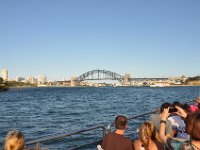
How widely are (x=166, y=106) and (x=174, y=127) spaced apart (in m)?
0.47

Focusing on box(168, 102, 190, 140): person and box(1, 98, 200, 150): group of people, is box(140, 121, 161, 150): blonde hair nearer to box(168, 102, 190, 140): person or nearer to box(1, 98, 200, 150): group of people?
box(1, 98, 200, 150): group of people

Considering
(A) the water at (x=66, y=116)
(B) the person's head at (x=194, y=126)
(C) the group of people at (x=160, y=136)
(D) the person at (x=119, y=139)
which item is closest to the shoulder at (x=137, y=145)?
(C) the group of people at (x=160, y=136)

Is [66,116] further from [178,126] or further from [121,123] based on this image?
[121,123]

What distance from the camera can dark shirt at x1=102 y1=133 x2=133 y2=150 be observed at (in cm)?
534

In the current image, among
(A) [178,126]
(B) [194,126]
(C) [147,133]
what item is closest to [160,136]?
(C) [147,133]

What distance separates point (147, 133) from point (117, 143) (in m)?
0.79

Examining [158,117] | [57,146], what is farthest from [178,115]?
[57,146]

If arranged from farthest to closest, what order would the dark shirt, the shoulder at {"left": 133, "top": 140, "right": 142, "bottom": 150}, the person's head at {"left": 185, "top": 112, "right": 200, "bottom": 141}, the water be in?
1. the water
2. the dark shirt
3. the shoulder at {"left": 133, "top": 140, "right": 142, "bottom": 150}
4. the person's head at {"left": 185, "top": 112, "right": 200, "bottom": 141}

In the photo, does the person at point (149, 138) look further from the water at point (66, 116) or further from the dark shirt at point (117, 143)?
the water at point (66, 116)

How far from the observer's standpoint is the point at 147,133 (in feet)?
15.5

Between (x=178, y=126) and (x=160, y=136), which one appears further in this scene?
(x=178, y=126)

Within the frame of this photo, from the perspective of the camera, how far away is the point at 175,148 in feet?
12.7

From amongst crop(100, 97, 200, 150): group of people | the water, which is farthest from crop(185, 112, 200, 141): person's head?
the water

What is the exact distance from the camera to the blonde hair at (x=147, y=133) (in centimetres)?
472
